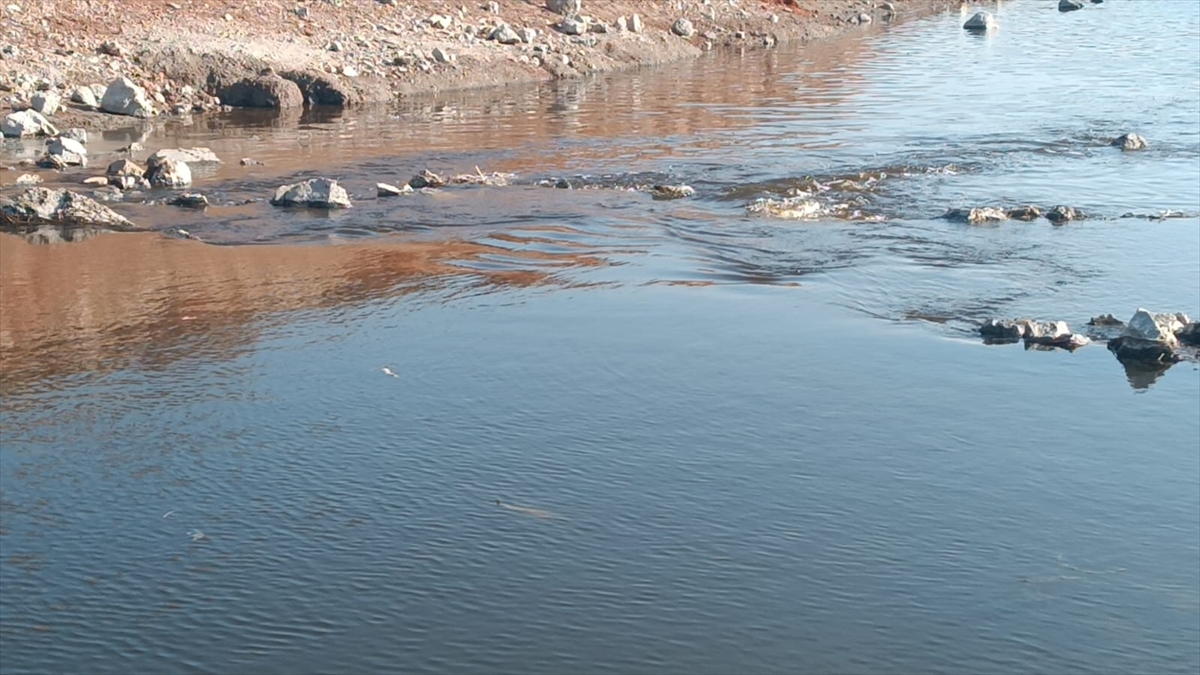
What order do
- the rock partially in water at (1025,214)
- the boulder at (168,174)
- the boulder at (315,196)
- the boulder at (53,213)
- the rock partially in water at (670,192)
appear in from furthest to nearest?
1. the boulder at (168,174)
2. the rock partially in water at (670,192)
3. the boulder at (315,196)
4. the rock partially in water at (1025,214)
5. the boulder at (53,213)

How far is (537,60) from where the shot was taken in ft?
93.7

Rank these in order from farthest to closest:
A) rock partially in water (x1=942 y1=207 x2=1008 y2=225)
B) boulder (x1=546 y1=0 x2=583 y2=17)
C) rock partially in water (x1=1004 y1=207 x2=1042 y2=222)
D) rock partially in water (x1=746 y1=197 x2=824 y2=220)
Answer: boulder (x1=546 y1=0 x2=583 y2=17)
rock partially in water (x1=746 y1=197 x2=824 y2=220)
rock partially in water (x1=1004 y1=207 x2=1042 y2=222)
rock partially in water (x1=942 y1=207 x2=1008 y2=225)

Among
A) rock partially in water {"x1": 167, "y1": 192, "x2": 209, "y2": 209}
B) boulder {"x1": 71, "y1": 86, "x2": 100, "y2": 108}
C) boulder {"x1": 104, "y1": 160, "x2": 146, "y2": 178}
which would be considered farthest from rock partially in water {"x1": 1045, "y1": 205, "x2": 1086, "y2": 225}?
boulder {"x1": 71, "y1": 86, "x2": 100, "y2": 108}

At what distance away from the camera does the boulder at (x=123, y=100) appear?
2164cm

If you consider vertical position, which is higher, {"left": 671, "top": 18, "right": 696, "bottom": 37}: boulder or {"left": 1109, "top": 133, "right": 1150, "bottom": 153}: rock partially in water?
{"left": 671, "top": 18, "right": 696, "bottom": 37}: boulder

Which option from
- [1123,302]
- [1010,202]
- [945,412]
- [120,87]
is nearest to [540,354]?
[945,412]

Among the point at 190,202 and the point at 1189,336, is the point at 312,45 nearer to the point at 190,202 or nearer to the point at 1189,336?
the point at 190,202

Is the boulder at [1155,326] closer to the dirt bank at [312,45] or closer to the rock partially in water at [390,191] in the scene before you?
the rock partially in water at [390,191]

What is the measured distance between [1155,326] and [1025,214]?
14.6 feet

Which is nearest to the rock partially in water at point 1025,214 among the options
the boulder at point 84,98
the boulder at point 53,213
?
the boulder at point 53,213

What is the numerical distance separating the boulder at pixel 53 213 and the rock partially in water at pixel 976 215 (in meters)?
7.65

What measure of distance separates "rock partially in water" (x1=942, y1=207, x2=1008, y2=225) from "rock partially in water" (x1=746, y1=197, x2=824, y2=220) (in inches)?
50.2

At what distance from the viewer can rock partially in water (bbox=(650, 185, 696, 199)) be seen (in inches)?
595

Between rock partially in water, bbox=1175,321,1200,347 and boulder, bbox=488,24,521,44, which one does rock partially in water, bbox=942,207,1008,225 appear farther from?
boulder, bbox=488,24,521,44
